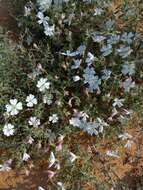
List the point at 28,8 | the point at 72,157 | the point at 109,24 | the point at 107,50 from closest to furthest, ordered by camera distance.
A: 1. the point at 72,157
2. the point at 107,50
3. the point at 109,24
4. the point at 28,8

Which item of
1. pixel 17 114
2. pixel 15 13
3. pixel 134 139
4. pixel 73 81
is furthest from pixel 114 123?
pixel 15 13

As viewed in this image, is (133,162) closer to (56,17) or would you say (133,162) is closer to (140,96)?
(140,96)

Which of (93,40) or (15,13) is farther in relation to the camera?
(15,13)

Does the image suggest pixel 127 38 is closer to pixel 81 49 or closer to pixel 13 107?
pixel 81 49

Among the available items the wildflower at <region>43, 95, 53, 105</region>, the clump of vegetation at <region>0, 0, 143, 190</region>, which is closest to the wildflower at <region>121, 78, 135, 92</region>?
the clump of vegetation at <region>0, 0, 143, 190</region>

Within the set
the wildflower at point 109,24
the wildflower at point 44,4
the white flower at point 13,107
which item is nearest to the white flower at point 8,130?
the white flower at point 13,107

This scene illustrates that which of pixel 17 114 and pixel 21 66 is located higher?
pixel 21 66

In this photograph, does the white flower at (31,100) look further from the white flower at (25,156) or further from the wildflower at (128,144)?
the wildflower at (128,144)

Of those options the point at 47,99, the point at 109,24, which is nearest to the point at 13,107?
the point at 47,99
